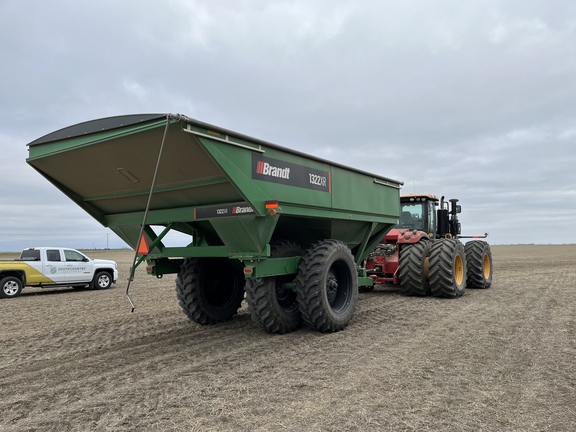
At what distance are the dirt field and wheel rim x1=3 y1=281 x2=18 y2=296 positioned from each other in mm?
5424

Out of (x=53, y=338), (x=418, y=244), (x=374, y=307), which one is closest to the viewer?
(x=53, y=338)

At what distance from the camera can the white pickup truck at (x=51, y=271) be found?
12555mm

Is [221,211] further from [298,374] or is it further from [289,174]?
[298,374]

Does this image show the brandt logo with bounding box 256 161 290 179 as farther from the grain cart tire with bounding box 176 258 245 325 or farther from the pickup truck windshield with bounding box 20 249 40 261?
the pickup truck windshield with bounding box 20 249 40 261

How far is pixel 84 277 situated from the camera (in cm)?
1410

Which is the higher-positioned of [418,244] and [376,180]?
[376,180]

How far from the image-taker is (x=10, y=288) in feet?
41.0

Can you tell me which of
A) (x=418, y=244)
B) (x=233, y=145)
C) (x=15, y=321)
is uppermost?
(x=233, y=145)

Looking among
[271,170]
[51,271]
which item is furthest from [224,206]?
[51,271]

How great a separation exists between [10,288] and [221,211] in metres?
10.4

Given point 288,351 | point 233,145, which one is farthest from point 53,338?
point 233,145

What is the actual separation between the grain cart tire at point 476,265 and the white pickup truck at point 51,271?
453 inches

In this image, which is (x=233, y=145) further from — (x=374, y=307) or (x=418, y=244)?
(x=418, y=244)

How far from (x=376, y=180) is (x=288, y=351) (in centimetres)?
385
